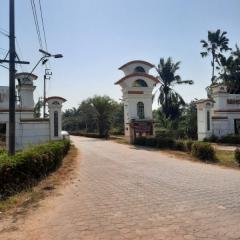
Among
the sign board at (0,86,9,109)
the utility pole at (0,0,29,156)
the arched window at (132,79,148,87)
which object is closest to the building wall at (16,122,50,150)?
the sign board at (0,86,9,109)

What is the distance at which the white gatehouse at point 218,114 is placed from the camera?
34.2 m

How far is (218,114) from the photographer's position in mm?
35281

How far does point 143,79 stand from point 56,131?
407 inches

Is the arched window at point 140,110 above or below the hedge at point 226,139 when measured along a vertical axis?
above

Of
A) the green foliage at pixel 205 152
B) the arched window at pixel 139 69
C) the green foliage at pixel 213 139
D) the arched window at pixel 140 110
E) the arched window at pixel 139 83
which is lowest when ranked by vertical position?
the green foliage at pixel 205 152

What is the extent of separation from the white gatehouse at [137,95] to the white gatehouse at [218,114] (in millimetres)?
4331

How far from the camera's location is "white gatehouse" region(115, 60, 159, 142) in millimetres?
34844

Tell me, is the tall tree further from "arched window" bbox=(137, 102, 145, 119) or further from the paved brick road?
the paved brick road

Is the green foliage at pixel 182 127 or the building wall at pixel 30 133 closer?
the building wall at pixel 30 133

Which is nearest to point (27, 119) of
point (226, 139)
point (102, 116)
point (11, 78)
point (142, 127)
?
point (142, 127)

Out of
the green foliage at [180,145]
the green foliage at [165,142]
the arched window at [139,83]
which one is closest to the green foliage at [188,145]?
the green foliage at [180,145]

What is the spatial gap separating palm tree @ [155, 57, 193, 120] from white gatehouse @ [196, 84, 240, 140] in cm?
1823

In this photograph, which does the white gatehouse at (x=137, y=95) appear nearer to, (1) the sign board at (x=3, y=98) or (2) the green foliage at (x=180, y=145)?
(2) the green foliage at (x=180, y=145)

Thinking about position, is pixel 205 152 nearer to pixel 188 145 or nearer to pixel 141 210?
pixel 188 145
